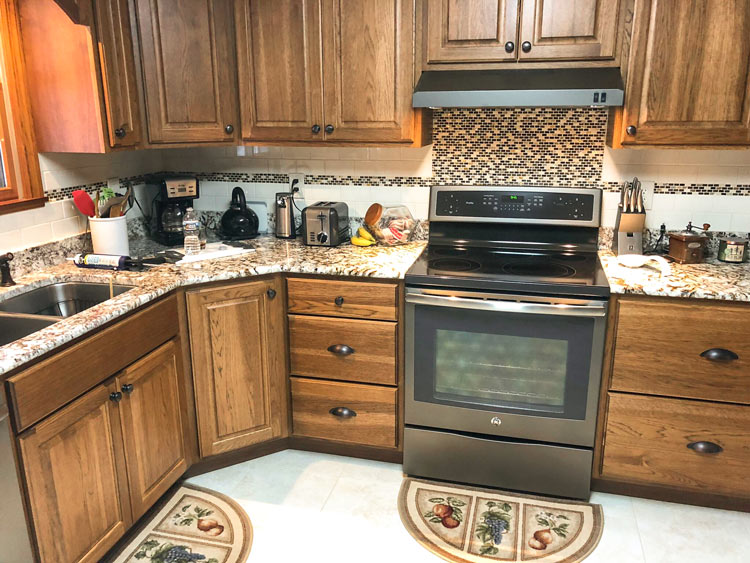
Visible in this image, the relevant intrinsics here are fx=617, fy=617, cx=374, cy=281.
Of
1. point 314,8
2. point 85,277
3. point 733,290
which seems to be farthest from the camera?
point 314,8

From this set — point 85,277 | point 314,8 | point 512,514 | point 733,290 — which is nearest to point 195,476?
point 85,277

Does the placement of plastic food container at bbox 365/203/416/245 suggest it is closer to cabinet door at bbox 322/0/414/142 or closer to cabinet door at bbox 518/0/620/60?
cabinet door at bbox 322/0/414/142

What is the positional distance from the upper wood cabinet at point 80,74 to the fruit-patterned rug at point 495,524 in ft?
6.07

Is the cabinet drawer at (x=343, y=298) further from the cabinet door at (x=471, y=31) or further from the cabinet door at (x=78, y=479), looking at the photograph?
the cabinet door at (x=471, y=31)

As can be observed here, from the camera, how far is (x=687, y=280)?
2.28 meters

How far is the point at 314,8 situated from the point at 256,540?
2.09 m

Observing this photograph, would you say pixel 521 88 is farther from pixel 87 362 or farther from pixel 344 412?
pixel 87 362

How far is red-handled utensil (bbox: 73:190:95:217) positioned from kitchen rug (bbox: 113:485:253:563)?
1217 mm

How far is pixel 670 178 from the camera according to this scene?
2656 mm

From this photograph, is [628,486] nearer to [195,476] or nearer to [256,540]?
[256,540]

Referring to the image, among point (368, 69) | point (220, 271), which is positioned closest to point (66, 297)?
point (220, 271)

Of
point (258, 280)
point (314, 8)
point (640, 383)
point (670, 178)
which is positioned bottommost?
point (640, 383)

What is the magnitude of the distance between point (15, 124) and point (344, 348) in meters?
1.52

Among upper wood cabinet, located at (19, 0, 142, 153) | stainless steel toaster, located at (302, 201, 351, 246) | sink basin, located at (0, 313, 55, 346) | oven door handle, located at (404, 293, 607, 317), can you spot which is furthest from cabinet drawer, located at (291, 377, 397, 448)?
upper wood cabinet, located at (19, 0, 142, 153)
